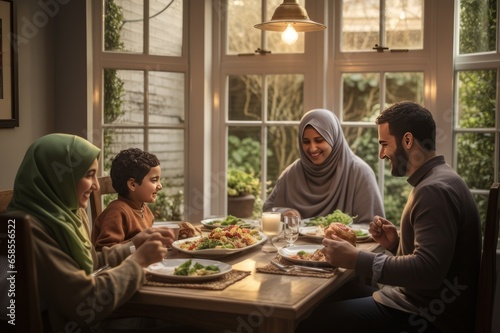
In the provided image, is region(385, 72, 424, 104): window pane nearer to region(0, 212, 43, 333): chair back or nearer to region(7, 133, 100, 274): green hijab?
region(7, 133, 100, 274): green hijab

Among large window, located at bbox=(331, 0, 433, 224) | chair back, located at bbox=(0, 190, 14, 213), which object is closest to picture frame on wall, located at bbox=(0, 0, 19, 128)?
chair back, located at bbox=(0, 190, 14, 213)

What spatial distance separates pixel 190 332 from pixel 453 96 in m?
2.12

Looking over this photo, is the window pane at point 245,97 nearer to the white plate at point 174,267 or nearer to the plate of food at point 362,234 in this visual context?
the plate of food at point 362,234

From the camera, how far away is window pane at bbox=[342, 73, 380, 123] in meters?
3.96

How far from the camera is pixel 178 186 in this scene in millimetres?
4145

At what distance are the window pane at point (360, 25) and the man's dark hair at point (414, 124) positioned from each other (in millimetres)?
1622

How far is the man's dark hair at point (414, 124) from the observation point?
233cm

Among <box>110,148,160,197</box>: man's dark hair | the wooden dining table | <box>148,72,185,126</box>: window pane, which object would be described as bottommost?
the wooden dining table

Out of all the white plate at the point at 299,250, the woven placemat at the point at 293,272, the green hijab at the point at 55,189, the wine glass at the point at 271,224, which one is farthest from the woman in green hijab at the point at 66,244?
the wine glass at the point at 271,224

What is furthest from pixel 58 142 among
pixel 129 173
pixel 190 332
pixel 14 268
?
pixel 190 332

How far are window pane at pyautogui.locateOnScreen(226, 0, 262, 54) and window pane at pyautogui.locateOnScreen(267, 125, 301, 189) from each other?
535 mm

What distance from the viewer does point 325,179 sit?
11.9 ft

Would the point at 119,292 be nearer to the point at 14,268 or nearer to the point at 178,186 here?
the point at 14,268

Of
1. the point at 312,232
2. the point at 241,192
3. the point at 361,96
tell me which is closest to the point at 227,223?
the point at 312,232
